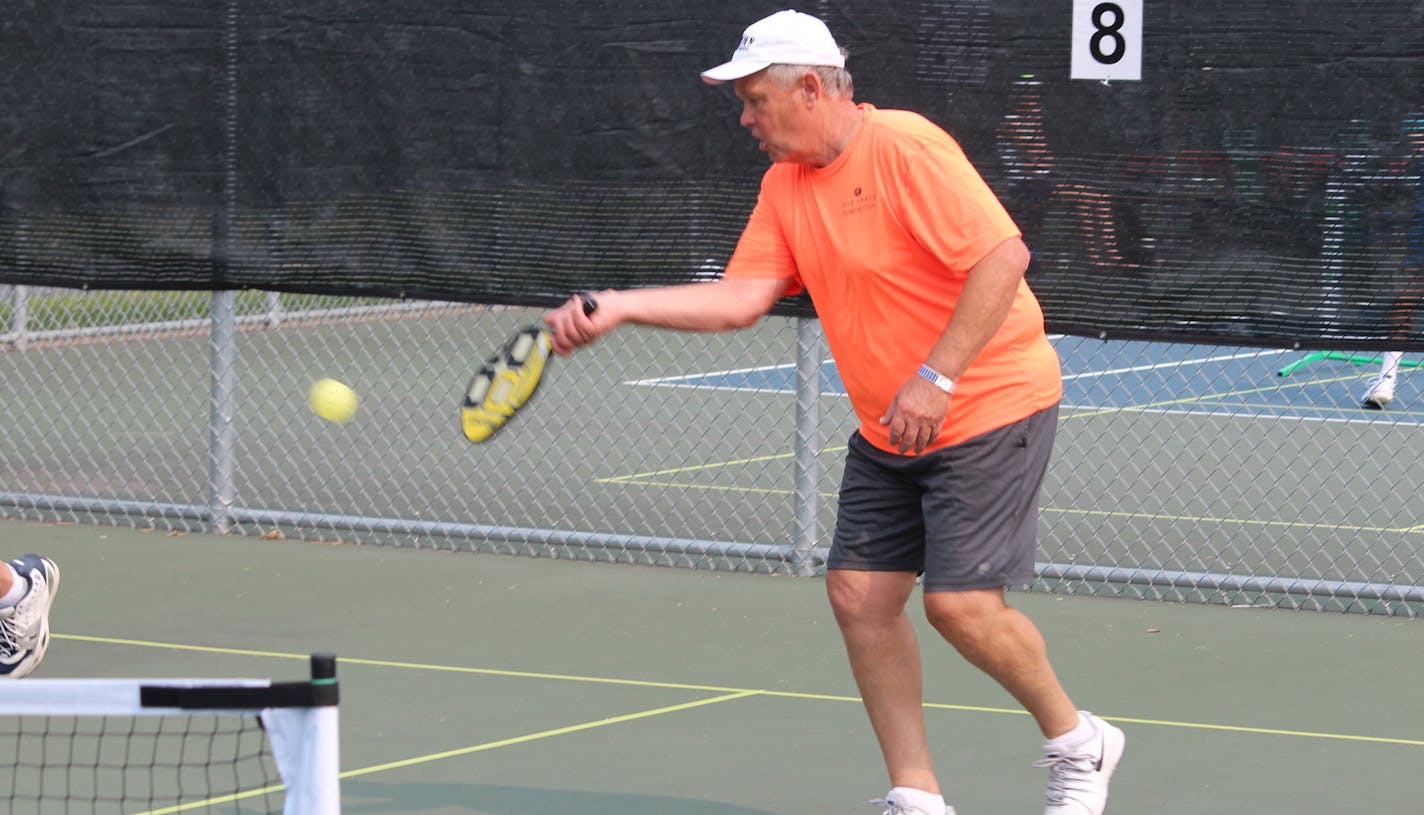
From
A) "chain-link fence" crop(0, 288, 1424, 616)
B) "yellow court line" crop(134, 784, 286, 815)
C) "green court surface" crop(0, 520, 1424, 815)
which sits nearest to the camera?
"yellow court line" crop(134, 784, 286, 815)

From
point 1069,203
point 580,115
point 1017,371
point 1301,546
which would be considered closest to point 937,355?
point 1017,371

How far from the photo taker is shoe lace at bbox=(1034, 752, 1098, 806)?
14.9 ft

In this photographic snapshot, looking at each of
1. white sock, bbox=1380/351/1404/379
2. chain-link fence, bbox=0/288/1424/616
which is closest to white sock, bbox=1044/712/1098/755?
chain-link fence, bbox=0/288/1424/616

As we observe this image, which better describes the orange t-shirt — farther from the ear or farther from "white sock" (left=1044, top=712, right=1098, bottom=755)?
"white sock" (left=1044, top=712, right=1098, bottom=755)

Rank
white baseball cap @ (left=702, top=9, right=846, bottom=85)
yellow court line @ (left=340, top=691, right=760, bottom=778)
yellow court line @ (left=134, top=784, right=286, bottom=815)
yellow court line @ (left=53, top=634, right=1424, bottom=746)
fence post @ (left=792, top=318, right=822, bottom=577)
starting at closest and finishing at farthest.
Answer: white baseball cap @ (left=702, top=9, right=846, bottom=85) → yellow court line @ (left=134, top=784, right=286, bottom=815) → yellow court line @ (left=340, top=691, right=760, bottom=778) → yellow court line @ (left=53, top=634, right=1424, bottom=746) → fence post @ (left=792, top=318, right=822, bottom=577)

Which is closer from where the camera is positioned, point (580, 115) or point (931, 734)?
point (931, 734)

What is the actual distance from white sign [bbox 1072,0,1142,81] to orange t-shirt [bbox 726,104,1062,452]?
2393 mm

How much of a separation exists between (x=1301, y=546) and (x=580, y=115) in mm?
2995

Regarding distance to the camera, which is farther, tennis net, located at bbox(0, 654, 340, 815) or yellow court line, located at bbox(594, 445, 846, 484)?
yellow court line, located at bbox(594, 445, 846, 484)

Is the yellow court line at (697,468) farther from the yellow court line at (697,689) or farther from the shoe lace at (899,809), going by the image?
the shoe lace at (899,809)

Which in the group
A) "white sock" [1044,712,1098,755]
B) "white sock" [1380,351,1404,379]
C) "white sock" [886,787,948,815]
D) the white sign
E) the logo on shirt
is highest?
the white sign

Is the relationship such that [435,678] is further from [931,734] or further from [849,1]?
[849,1]

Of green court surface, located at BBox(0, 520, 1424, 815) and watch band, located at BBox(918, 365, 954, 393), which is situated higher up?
watch band, located at BBox(918, 365, 954, 393)

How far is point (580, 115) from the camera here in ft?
25.0
